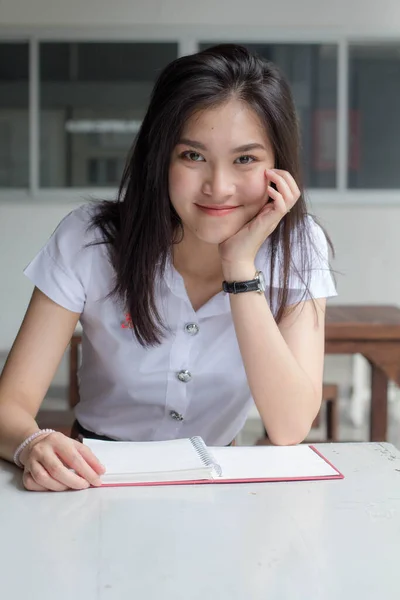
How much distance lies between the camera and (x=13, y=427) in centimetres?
129

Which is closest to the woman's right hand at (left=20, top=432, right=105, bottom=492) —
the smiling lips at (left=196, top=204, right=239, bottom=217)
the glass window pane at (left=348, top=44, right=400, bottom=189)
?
Answer: the smiling lips at (left=196, top=204, right=239, bottom=217)

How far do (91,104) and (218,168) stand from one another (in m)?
4.42

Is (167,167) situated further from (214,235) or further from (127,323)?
(127,323)

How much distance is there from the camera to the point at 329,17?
17.9ft

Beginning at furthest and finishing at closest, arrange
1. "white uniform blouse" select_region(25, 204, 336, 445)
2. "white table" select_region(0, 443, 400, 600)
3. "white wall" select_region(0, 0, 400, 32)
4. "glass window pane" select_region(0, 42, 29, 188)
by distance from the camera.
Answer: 1. "glass window pane" select_region(0, 42, 29, 188)
2. "white wall" select_region(0, 0, 400, 32)
3. "white uniform blouse" select_region(25, 204, 336, 445)
4. "white table" select_region(0, 443, 400, 600)

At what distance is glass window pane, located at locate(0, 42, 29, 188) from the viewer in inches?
215

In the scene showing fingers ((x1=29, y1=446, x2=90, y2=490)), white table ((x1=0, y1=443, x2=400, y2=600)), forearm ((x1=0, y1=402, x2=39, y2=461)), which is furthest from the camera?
forearm ((x1=0, y1=402, x2=39, y2=461))

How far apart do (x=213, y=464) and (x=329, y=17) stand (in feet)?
15.9

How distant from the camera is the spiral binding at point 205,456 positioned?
115 cm

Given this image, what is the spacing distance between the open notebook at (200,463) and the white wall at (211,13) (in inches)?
180

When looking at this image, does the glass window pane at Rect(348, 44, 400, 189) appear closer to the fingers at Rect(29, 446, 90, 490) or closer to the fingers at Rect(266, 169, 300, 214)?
the fingers at Rect(266, 169, 300, 214)

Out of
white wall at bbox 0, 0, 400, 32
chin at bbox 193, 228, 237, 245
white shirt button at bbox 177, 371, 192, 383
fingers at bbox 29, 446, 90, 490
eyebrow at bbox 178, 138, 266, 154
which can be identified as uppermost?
white wall at bbox 0, 0, 400, 32

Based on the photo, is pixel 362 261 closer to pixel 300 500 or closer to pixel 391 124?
pixel 391 124

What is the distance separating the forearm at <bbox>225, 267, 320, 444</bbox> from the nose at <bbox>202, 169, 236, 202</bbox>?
19cm
